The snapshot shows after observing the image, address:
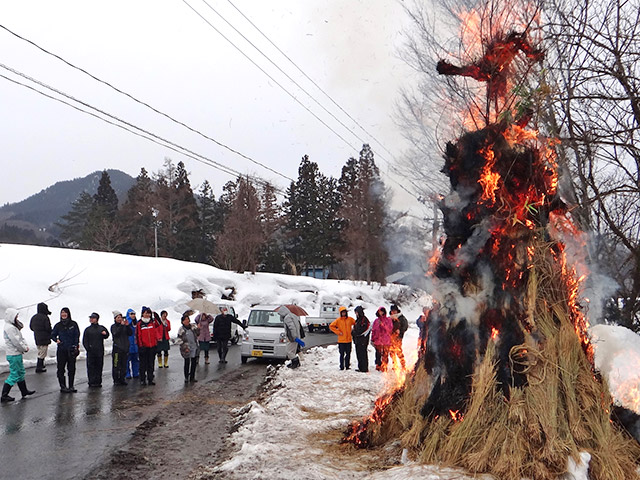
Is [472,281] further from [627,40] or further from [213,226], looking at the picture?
[213,226]

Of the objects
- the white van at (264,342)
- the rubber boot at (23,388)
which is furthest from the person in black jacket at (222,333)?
the rubber boot at (23,388)

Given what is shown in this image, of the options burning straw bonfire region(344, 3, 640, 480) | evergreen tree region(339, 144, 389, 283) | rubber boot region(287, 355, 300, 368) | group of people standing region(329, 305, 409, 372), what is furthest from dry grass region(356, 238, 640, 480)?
evergreen tree region(339, 144, 389, 283)

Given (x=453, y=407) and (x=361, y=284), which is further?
(x=361, y=284)

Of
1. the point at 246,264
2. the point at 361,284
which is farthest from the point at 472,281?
the point at 361,284

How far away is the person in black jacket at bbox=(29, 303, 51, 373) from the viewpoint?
43.5 ft

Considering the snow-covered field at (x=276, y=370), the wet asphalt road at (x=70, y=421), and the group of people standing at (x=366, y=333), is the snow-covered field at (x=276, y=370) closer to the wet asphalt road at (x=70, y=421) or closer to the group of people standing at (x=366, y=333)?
the group of people standing at (x=366, y=333)

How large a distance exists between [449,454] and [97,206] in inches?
2515

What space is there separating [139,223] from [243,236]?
23468 mm

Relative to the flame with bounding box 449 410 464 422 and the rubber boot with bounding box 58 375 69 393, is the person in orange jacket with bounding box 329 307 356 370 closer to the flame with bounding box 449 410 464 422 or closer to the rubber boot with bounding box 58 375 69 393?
the rubber boot with bounding box 58 375 69 393

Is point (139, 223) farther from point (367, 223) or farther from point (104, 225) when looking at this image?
point (367, 223)

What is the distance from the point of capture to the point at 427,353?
6246mm

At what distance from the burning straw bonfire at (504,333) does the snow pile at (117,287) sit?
41.2 ft

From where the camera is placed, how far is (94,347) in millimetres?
11672

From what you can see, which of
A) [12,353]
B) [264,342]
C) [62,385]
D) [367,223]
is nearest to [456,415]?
[12,353]
